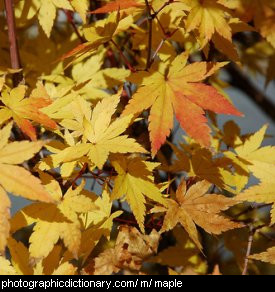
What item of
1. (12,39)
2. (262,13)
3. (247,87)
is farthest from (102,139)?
(247,87)

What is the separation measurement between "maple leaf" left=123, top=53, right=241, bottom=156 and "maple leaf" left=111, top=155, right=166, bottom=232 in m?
0.08

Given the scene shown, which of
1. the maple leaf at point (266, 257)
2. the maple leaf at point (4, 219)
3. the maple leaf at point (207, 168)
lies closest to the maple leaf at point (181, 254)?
the maple leaf at point (207, 168)

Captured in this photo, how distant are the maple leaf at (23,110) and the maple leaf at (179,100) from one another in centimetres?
19

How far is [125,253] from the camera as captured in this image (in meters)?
1.04

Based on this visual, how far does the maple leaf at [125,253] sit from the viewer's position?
99 centimetres

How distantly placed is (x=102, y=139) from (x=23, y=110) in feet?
0.67

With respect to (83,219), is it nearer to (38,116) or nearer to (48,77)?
(38,116)

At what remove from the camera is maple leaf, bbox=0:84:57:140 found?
979 millimetres

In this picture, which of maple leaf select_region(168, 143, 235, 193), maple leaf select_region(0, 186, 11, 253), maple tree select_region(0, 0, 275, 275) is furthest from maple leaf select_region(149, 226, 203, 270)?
maple leaf select_region(0, 186, 11, 253)

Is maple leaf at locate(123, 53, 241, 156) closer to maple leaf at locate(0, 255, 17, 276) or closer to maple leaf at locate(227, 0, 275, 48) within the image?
maple leaf at locate(227, 0, 275, 48)

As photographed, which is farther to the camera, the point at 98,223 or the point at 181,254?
the point at 181,254

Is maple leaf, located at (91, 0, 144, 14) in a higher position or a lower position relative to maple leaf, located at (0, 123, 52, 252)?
higher

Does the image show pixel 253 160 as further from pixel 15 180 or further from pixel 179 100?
pixel 15 180
